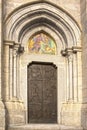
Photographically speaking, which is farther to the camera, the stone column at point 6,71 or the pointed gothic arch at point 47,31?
the pointed gothic arch at point 47,31

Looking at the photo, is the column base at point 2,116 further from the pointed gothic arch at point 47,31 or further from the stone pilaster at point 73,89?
the stone pilaster at point 73,89

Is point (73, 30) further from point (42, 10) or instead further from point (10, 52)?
point (10, 52)

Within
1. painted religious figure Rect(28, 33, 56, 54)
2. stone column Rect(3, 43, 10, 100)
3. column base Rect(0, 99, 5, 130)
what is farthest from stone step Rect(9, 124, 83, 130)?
painted religious figure Rect(28, 33, 56, 54)

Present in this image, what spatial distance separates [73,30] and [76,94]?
2351 mm

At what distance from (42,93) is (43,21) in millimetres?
2700

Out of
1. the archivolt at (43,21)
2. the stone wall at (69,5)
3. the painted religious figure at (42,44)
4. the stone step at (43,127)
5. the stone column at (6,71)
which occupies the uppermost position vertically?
the stone wall at (69,5)

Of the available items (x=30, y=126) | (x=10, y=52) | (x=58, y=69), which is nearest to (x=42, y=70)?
(x=58, y=69)

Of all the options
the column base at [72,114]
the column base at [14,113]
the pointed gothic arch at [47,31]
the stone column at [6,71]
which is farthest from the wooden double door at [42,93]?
the stone column at [6,71]

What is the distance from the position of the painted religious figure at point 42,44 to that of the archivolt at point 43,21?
1.32 feet

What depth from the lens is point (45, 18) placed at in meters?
12.8

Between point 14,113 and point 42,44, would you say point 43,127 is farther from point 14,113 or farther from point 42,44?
point 42,44

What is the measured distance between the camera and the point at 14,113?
11750 millimetres

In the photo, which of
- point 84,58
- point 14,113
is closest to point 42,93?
point 14,113

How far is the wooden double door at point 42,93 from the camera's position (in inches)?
500
